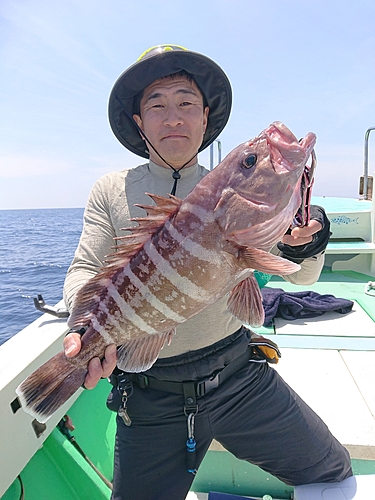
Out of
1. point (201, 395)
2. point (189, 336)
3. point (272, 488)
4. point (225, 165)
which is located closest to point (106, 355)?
point (189, 336)

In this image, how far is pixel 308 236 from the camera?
1.94 meters

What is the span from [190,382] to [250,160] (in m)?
1.39

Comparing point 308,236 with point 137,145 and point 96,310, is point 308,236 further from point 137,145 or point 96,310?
point 137,145

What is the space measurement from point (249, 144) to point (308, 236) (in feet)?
2.18

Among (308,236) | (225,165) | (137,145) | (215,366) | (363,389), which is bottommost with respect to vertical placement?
(363,389)

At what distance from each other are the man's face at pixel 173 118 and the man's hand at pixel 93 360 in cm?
131

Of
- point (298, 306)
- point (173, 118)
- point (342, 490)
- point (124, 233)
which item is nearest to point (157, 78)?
point (173, 118)

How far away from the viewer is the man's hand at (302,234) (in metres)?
1.90

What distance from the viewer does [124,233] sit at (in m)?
2.34

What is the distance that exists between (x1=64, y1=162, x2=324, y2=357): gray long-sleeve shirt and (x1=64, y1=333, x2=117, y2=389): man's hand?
34 cm

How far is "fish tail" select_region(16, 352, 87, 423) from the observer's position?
171 centimetres

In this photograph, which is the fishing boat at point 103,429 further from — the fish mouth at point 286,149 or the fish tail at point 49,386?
the fish mouth at point 286,149

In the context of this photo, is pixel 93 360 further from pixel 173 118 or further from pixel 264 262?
pixel 173 118

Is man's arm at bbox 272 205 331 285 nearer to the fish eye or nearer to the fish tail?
the fish eye
